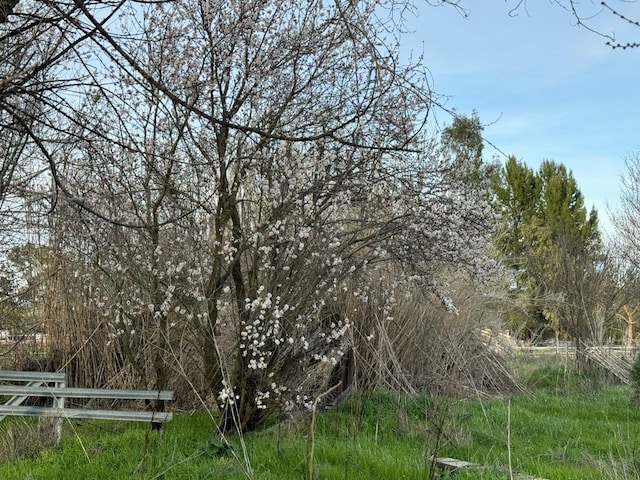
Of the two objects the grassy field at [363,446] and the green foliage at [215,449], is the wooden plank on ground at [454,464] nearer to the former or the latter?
the grassy field at [363,446]

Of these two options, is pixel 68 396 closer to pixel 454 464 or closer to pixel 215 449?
pixel 215 449

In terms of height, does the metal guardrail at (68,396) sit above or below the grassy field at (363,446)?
above

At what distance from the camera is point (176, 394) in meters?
6.91

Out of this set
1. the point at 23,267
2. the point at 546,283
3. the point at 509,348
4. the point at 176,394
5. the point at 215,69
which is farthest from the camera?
the point at 546,283

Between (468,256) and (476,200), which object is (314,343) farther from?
(476,200)

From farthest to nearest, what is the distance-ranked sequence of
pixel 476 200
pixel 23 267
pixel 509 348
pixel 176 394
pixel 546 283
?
pixel 546 283
pixel 509 348
pixel 23 267
pixel 176 394
pixel 476 200

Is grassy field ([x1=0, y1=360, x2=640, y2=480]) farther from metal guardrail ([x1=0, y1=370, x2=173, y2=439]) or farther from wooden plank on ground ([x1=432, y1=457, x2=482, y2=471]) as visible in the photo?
metal guardrail ([x1=0, y1=370, x2=173, y2=439])

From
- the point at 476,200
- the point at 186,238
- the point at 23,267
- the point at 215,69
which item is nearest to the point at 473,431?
the point at 476,200

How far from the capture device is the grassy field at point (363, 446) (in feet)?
12.5

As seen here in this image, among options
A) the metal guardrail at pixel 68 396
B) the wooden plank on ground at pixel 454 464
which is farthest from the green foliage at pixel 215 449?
the wooden plank on ground at pixel 454 464

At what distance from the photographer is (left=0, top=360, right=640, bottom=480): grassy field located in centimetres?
381

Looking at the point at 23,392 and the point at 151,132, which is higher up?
the point at 151,132

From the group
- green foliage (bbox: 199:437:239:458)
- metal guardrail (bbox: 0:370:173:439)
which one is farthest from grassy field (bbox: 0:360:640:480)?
metal guardrail (bbox: 0:370:173:439)

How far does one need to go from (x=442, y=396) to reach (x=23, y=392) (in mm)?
4380
